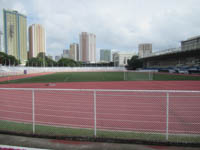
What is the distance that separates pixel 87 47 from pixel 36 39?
5356 centimetres

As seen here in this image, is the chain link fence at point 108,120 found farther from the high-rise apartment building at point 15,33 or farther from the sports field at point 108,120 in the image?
the high-rise apartment building at point 15,33

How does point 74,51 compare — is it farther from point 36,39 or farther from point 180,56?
point 180,56

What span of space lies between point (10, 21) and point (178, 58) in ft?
377

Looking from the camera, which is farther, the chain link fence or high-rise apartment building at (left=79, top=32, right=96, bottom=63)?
high-rise apartment building at (left=79, top=32, right=96, bottom=63)

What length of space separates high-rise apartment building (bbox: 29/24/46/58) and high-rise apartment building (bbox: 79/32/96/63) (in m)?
41.8

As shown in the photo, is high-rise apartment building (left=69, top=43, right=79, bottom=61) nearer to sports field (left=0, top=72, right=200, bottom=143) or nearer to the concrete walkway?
sports field (left=0, top=72, right=200, bottom=143)

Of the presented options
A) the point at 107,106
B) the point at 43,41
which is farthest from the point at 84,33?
the point at 107,106

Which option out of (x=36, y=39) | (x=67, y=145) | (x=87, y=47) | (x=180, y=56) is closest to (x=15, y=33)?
(x=36, y=39)

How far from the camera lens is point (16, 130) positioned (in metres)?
4.71

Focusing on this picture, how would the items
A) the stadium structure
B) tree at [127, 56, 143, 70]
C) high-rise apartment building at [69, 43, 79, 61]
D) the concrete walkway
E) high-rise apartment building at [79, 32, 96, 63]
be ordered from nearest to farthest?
the concrete walkway < the stadium structure < tree at [127, 56, 143, 70] < high-rise apartment building at [79, 32, 96, 63] < high-rise apartment building at [69, 43, 79, 61]

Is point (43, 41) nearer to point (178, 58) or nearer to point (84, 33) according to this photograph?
point (84, 33)

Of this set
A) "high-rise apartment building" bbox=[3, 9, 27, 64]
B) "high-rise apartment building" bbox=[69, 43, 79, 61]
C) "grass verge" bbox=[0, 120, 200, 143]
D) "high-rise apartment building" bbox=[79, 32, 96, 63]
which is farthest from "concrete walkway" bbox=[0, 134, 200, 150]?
"high-rise apartment building" bbox=[69, 43, 79, 61]

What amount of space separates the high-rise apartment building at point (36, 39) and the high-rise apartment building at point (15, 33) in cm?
977

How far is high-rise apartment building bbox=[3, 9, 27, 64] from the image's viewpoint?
331 ft
